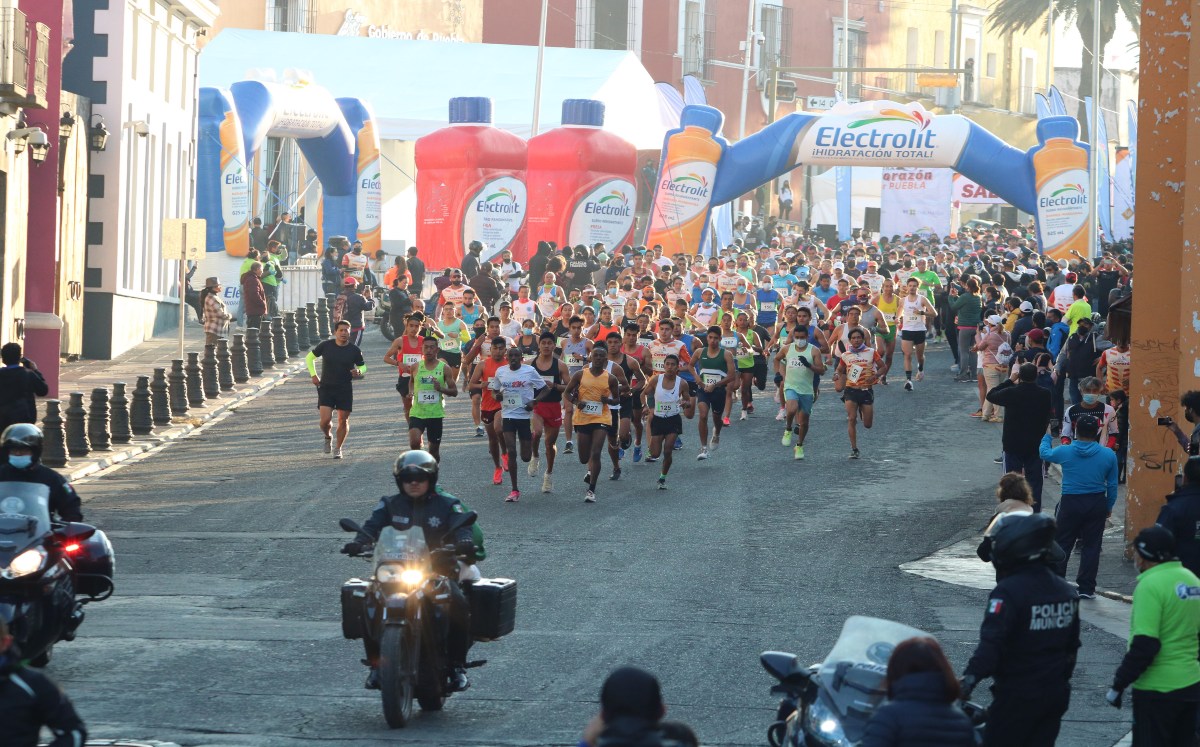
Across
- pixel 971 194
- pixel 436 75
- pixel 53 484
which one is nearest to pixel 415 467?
pixel 53 484

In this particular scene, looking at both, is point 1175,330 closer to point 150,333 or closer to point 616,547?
point 616,547

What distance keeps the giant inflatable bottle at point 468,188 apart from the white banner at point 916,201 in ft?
58.2

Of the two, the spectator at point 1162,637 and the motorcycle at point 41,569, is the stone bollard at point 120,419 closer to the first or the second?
the motorcycle at point 41,569

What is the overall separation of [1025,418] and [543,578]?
5532 millimetres

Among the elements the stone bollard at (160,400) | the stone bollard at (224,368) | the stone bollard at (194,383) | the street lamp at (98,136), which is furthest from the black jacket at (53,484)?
the street lamp at (98,136)

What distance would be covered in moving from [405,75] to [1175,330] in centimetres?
3553

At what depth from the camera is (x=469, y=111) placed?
3881 centimetres

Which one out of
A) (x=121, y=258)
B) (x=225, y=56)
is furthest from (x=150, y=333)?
(x=225, y=56)

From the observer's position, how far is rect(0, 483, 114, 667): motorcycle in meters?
9.48

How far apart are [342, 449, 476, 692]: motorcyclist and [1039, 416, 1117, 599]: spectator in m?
5.74

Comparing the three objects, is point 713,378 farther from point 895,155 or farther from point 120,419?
point 895,155

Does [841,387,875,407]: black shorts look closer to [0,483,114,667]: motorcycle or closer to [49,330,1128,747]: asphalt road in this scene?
[49,330,1128,747]: asphalt road

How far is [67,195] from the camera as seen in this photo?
27719mm

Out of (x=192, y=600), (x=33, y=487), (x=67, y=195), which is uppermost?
(x=67, y=195)
